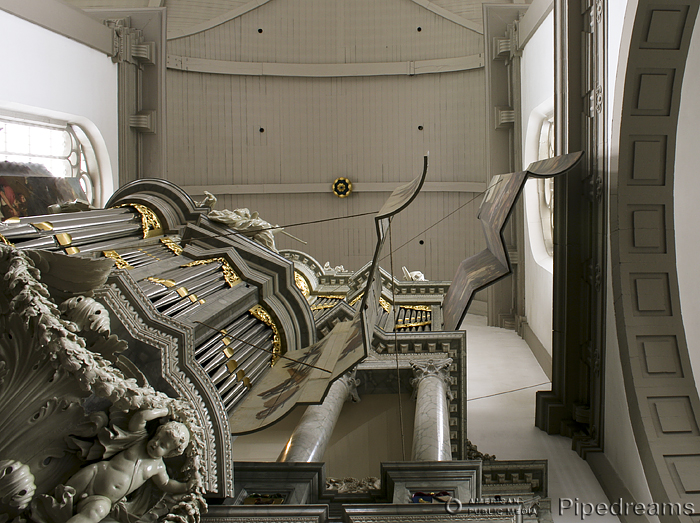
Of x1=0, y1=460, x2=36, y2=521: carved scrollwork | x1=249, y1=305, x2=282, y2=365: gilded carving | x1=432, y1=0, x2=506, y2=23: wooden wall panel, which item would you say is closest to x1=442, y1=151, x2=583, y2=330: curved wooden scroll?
x1=249, y1=305, x2=282, y2=365: gilded carving

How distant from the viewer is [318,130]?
13.2m

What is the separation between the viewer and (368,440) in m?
5.45

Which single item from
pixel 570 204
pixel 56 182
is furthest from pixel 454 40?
pixel 56 182

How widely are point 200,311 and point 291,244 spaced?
8829 millimetres

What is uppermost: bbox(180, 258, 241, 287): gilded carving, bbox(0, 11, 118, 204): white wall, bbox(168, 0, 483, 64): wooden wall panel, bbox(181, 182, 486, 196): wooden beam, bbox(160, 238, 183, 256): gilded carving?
bbox(168, 0, 483, 64): wooden wall panel

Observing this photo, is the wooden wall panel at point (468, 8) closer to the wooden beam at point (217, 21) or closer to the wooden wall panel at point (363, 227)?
the wooden wall panel at point (363, 227)

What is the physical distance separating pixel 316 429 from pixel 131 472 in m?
2.06

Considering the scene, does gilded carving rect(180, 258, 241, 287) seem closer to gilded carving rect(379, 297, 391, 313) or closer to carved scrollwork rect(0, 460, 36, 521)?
gilded carving rect(379, 297, 391, 313)

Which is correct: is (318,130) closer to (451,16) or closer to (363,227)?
(363,227)

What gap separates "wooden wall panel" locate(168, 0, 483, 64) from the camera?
507 inches

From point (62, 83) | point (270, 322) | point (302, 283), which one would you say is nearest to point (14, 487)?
point (270, 322)

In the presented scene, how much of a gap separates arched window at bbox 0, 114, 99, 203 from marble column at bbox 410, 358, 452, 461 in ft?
24.2

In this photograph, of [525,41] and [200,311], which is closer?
[200,311]

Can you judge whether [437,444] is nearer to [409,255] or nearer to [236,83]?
[409,255]
